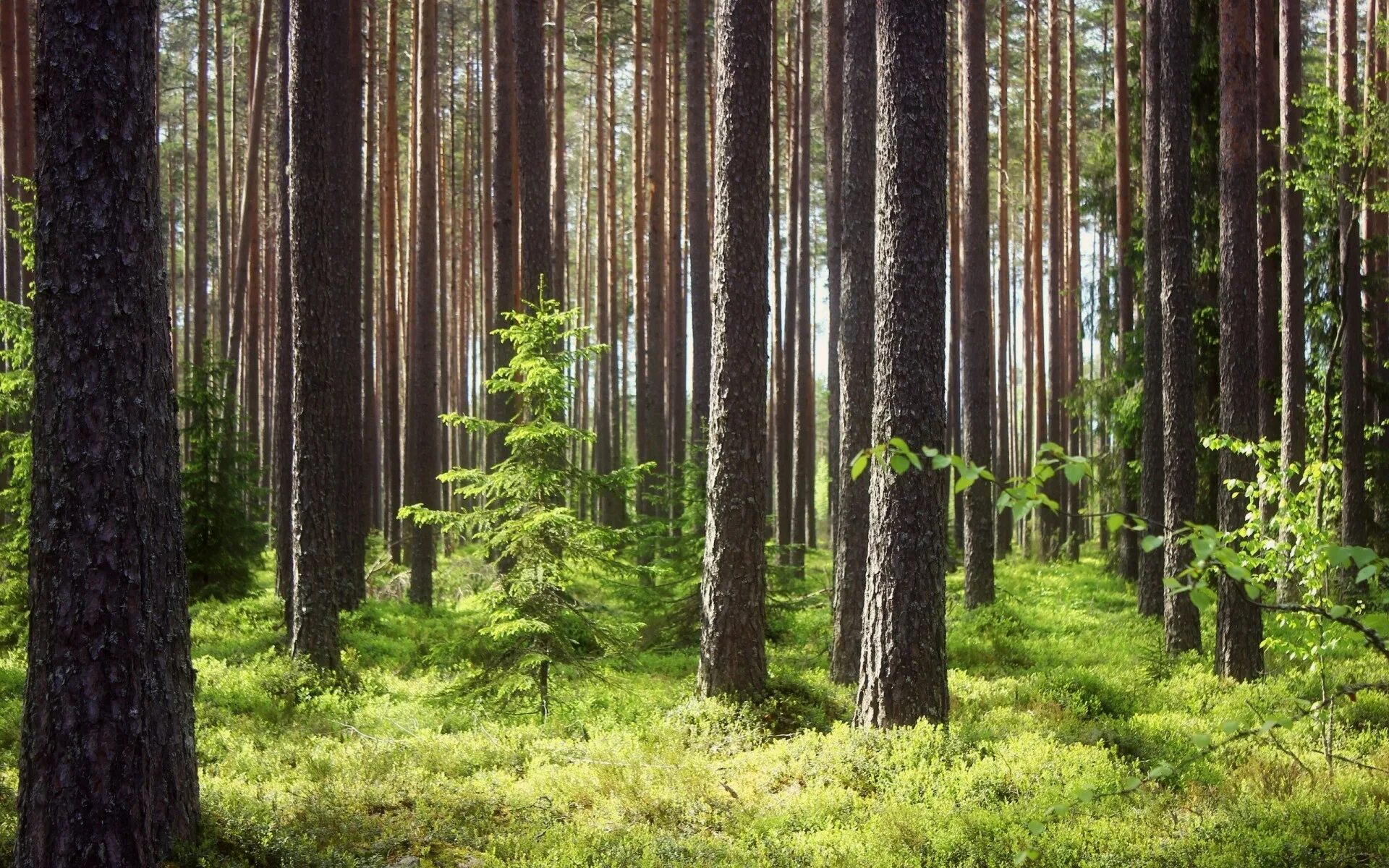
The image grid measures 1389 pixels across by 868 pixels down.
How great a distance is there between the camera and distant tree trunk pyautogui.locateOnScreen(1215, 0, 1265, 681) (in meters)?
Answer: 10.2

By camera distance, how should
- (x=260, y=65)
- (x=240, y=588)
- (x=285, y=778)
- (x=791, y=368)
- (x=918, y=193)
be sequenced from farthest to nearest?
(x=791, y=368) < (x=260, y=65) < (x=240, y=588) < (x=918, y=193) < (x=285, y=778)

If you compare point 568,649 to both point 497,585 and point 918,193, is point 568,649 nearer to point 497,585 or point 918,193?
point 497,585

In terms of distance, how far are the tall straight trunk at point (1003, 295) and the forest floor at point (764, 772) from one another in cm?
1596

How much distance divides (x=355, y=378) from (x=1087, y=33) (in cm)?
2771

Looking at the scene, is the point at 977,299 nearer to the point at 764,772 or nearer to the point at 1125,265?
the point at 1125,265

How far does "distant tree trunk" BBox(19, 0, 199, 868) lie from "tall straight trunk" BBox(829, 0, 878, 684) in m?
6.61

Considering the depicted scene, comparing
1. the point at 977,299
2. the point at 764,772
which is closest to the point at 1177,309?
the point at 977,299

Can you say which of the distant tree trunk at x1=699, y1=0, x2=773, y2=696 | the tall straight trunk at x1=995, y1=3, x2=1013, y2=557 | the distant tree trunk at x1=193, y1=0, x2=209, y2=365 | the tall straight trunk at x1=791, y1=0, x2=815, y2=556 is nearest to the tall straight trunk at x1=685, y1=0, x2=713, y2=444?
the tall straight trunk at x1=791, y1=0, x2=815, y2=556

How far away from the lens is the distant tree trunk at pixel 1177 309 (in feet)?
36.5

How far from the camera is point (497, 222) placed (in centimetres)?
1380

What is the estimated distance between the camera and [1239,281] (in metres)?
10.2

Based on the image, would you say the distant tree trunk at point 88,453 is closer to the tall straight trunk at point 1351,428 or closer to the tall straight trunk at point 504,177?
the tall straight trunk at point 504,177

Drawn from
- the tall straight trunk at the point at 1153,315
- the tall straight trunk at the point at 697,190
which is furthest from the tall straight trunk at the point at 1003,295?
the tall straight trunk at the point at 1153,315

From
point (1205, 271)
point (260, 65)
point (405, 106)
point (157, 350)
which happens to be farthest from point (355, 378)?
point (405, 106)
